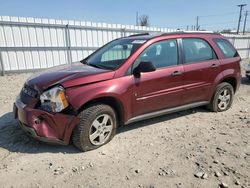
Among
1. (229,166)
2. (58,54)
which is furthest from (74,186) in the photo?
(58,54)

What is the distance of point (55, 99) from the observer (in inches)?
120

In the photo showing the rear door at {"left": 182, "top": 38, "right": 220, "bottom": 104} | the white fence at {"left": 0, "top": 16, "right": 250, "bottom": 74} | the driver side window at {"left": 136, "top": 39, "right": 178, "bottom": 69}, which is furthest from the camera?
the white fence at {"left": 0, "top": 16, "right": 250, "bottom": 74}

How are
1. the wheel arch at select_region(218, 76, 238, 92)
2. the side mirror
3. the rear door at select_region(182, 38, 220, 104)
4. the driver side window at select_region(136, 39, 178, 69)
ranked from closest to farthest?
1. the side mirror
2. the driver side window at select_region(136, 39, 178, 69)
3. the rear door at select_region(182, 38, 220, 104)
4. the wheel arch at select_region(218, 76, 238, 92)

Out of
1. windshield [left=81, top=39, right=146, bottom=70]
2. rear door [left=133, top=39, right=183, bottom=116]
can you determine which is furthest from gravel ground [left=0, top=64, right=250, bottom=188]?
windshield [left=81, top=39, right=146, bottom=70]

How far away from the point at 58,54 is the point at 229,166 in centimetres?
869

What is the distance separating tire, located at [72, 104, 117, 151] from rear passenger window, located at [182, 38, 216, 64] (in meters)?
1.89

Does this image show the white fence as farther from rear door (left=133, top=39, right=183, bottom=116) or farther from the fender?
the fender

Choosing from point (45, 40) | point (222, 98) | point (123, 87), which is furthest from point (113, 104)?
point (45, 40)

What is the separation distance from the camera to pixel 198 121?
14.8 ft

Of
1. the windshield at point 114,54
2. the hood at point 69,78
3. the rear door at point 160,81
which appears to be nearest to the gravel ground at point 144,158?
the rear door at point 160,81

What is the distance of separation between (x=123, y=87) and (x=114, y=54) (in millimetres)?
1231

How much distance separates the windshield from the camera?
3697 mm

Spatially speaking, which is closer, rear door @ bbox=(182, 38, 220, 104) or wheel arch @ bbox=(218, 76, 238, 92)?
rear door @ bbox=(182, 38, 220, 104)

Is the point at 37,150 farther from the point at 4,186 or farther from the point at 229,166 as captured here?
the point at 229,166
